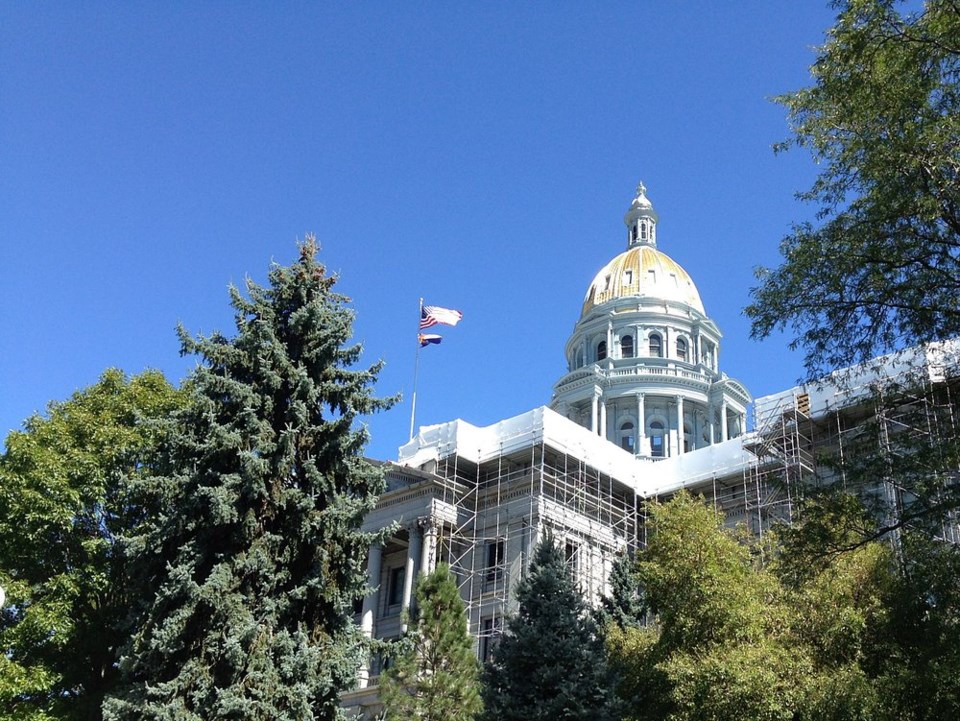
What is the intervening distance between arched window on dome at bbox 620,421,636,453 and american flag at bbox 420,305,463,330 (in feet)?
67.9

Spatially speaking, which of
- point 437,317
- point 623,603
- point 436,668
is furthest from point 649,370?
point 436,668

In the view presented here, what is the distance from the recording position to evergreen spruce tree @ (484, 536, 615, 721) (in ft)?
74.0

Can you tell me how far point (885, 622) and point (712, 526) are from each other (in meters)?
5.84

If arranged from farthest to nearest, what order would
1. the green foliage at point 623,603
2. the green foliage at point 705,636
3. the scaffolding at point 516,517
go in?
the scaffolding at point 516,517 → the green foliage at point 623,603 → the green foliage at point 705,636

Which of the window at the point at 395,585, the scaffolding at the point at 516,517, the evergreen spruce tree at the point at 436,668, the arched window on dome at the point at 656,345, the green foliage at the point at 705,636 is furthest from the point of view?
the arched window on dome at the point at 656,345

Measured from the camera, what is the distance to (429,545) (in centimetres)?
4319

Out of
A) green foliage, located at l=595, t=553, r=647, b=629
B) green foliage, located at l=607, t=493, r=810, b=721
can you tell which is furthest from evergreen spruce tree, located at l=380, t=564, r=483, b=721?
green foliage, located at l=595, t=553, r=647, b=629

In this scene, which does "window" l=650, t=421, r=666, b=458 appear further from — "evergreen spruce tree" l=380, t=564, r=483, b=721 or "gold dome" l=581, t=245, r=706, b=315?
"evergreen spruce tree" l=380, t=564, r=483, b=721

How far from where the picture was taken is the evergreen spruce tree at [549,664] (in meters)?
22.6

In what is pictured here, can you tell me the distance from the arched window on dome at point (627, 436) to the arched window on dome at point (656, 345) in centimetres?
496

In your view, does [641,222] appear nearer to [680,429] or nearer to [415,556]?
[680,429]

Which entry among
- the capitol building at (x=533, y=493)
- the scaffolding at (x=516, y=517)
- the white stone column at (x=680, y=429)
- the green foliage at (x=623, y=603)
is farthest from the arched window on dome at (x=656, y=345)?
the green foliage at (x=623, y=603)

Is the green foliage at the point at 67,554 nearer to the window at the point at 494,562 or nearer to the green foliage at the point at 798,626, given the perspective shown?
the green foliage at the point at 798,626

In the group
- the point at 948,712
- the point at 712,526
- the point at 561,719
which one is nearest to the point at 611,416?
the point at 712,526
